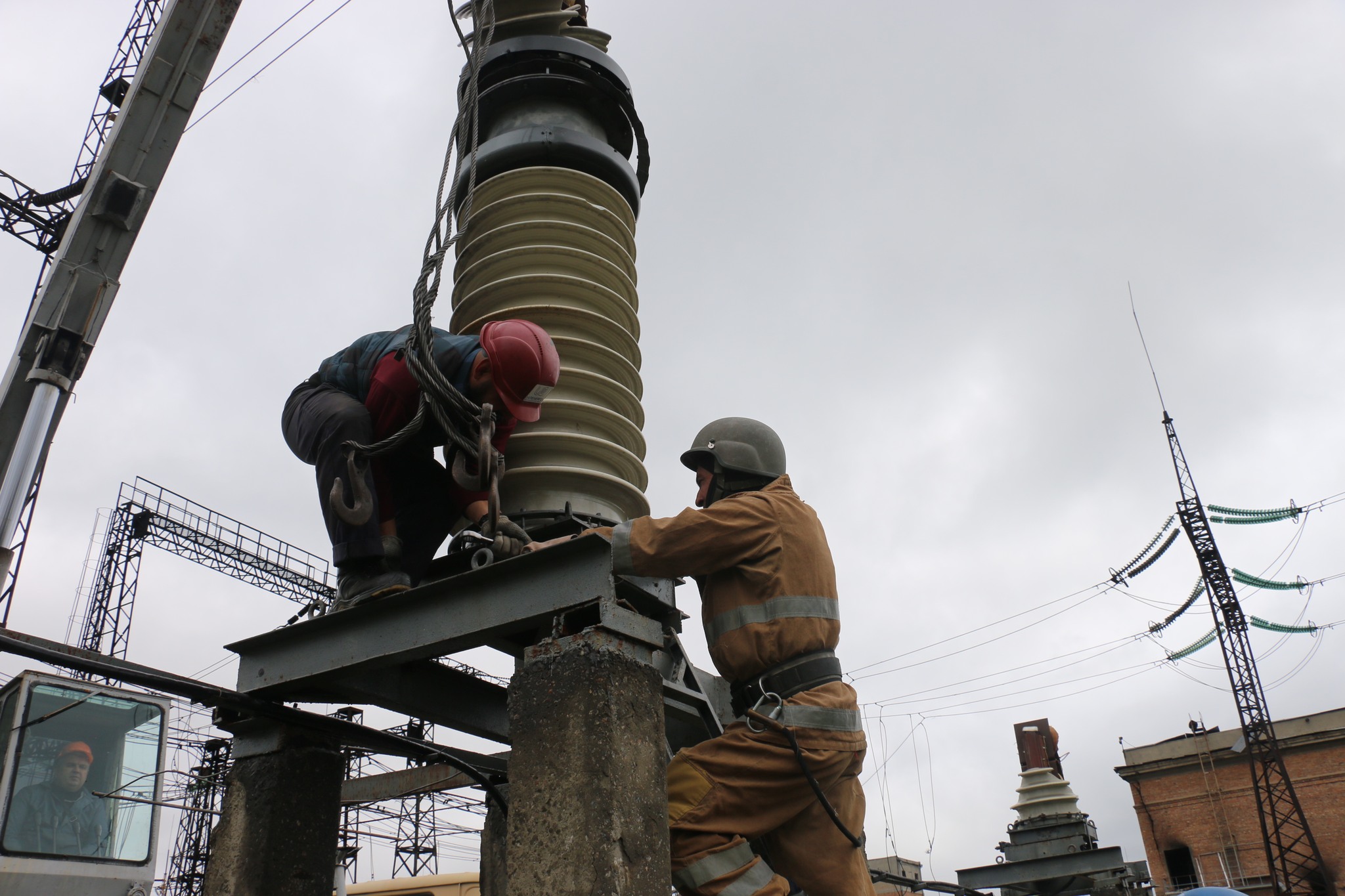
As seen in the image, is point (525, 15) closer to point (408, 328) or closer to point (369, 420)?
point (408, 328)

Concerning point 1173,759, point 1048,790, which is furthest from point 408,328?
point 1173,759

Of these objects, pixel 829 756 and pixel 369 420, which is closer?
pixel 829 756

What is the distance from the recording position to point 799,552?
4039mm

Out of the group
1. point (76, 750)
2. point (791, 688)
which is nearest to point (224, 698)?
point (791, 688)

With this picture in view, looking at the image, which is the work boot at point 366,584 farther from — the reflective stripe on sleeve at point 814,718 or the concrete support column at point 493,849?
the concrete support column at point 493,849

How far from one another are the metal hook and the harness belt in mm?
1791

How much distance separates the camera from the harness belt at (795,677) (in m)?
3.88

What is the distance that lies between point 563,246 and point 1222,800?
35091 millimetres

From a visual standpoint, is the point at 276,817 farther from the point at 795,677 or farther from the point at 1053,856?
the point at 1053,856

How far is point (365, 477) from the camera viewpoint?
4277 mm

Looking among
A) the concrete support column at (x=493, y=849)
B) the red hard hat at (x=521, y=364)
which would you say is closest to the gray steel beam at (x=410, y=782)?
the concrete support column at (x=493, y=849)

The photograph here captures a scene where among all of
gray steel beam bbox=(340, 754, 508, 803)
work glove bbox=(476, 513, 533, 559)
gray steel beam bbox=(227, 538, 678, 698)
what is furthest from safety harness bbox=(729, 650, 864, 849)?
gray steel beam bbox=(340, 754, 508, 803)

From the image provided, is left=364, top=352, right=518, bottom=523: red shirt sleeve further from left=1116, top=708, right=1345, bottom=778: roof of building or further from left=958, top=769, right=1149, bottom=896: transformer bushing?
left=1116, top=708, right=1345, bottom=778: roof of building

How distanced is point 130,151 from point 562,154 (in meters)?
6.40
